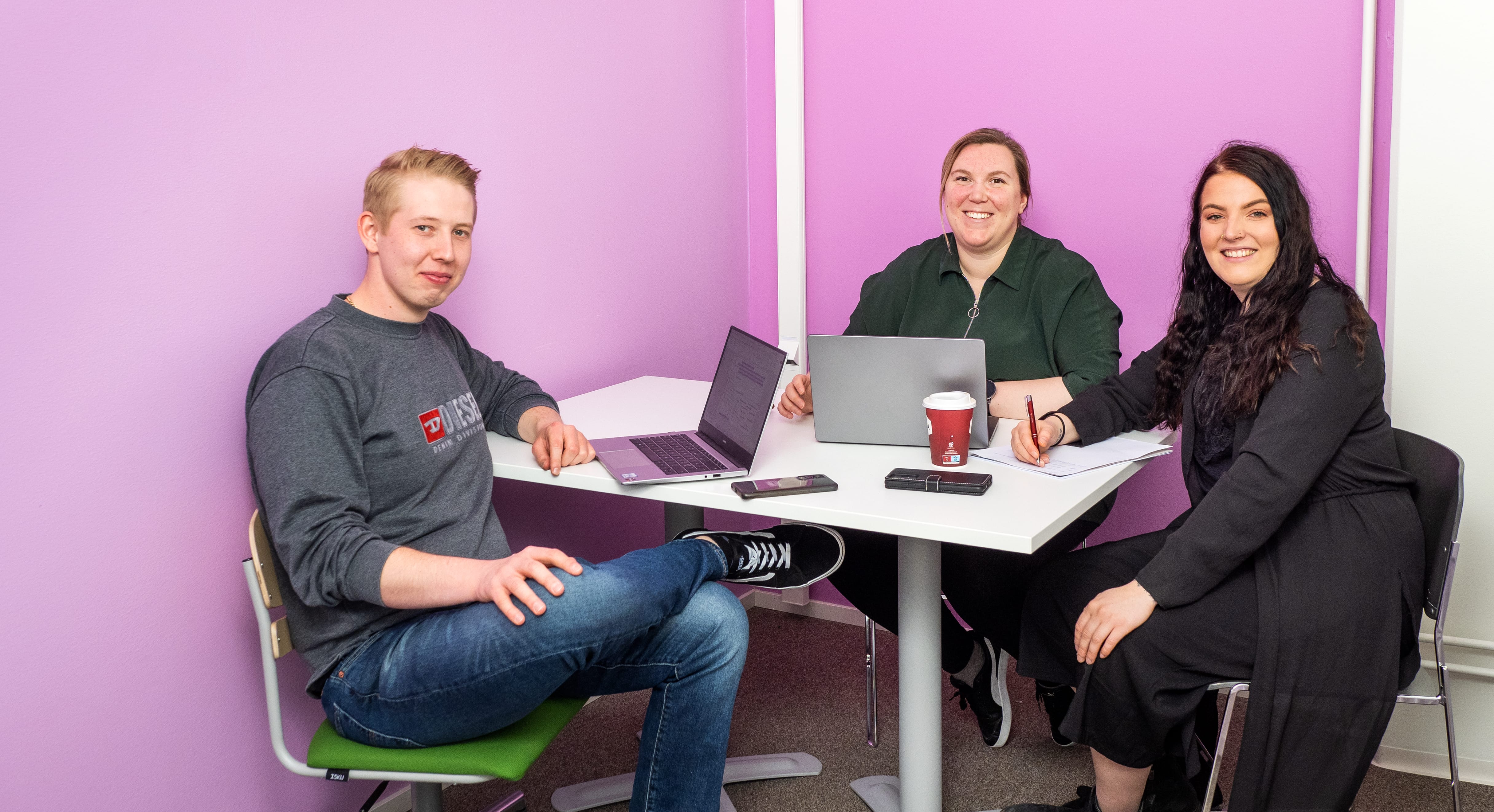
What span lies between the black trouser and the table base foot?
0.26 meters

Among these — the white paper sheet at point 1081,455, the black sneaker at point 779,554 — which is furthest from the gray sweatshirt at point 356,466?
the white paper sheet at point 1081,455

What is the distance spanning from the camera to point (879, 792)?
2.13 m

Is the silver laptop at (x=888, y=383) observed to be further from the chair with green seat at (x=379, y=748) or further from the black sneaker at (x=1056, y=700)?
the chair with green seat at (x=379, y=748)

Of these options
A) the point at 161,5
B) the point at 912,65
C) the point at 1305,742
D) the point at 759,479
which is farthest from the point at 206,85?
the point at 1305,742

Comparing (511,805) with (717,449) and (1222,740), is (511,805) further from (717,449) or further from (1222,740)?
(1222,740)

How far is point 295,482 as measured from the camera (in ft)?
4.77

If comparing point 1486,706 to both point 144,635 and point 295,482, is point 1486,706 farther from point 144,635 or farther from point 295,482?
point 144,635

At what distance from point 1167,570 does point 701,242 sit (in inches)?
69.2

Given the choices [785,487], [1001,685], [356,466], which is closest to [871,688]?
[1001,685]

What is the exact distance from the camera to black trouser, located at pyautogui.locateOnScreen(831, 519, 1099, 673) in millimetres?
2078

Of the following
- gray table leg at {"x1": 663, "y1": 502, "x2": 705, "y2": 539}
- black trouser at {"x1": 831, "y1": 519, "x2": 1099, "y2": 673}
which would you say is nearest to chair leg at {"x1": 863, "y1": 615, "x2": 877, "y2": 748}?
black trouser at {"x1": 831, "y1": 519, "x2": 1099, "y2": 673}

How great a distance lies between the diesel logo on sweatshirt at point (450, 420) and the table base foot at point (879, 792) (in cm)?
107

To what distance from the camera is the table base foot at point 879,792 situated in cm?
208

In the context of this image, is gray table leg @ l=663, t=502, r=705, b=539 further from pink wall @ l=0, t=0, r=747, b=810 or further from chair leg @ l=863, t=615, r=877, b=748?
pink wall @ l=0, t=0, r=747, b=810
